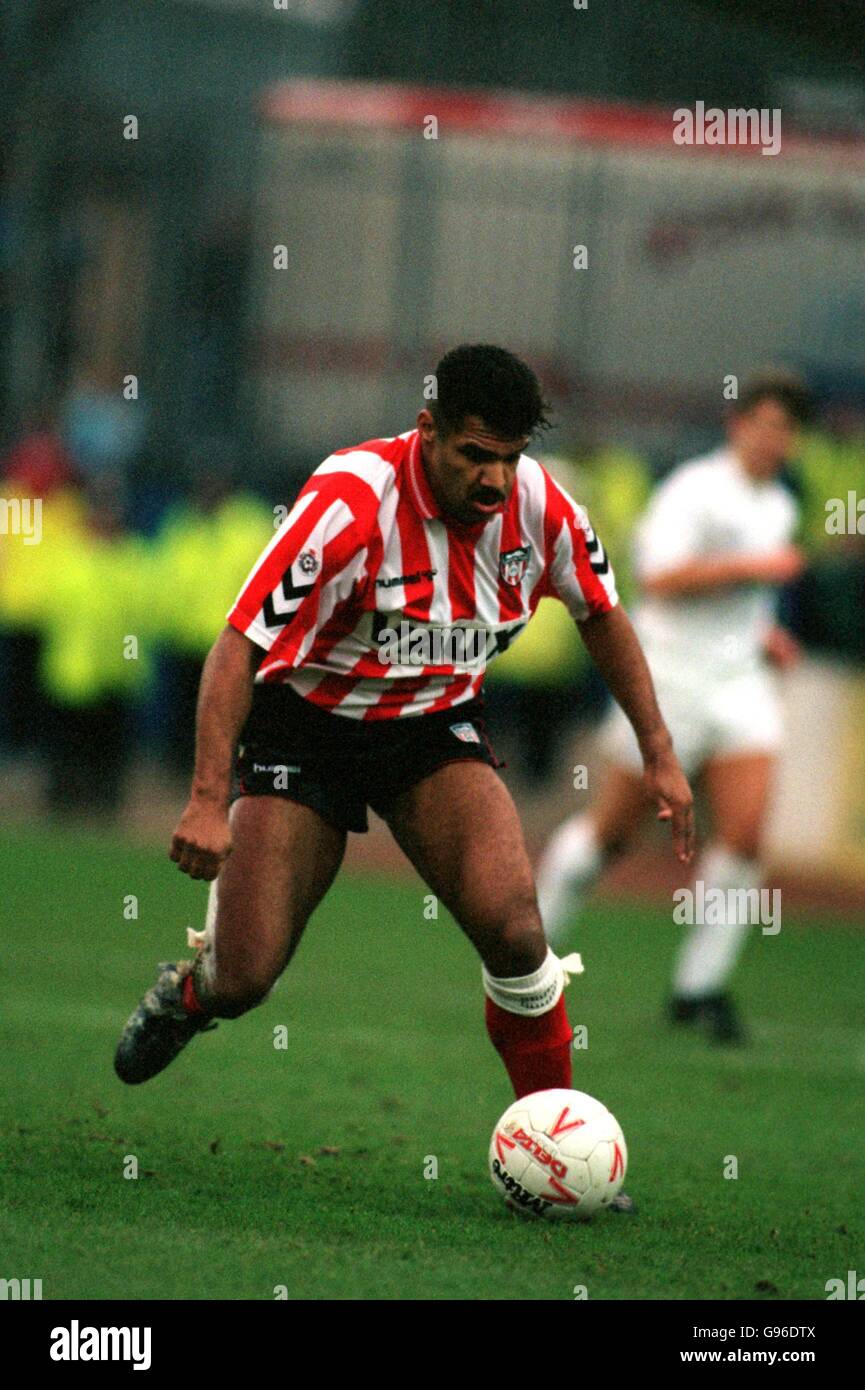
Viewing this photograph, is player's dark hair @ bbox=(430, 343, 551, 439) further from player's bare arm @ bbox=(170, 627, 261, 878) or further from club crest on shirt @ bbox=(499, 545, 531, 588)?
player's bare arm @ bbox=(170, 627, 261, 878)

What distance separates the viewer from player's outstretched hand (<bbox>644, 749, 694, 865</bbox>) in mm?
6387

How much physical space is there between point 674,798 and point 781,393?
12.1 ft

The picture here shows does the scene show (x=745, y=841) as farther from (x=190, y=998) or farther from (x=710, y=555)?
(x=190, y=998)

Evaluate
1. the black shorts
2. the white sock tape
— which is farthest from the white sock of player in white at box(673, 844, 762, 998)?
the black shorts

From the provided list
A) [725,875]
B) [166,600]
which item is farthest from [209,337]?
[725,875]

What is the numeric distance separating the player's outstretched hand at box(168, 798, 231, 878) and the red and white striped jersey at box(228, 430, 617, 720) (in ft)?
1.47

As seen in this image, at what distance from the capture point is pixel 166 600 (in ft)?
57.8

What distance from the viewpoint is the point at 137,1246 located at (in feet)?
17.9

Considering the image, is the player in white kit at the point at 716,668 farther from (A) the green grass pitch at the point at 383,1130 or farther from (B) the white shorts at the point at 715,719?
(A) the green grass pitch at the point at 383,1130

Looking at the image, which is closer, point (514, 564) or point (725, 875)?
point (514, 564)

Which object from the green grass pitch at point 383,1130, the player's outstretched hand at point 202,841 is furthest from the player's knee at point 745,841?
the player's outstretched hand at point 202,841

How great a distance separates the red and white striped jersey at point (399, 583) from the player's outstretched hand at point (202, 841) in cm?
45

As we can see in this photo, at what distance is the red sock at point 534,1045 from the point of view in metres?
6.33
